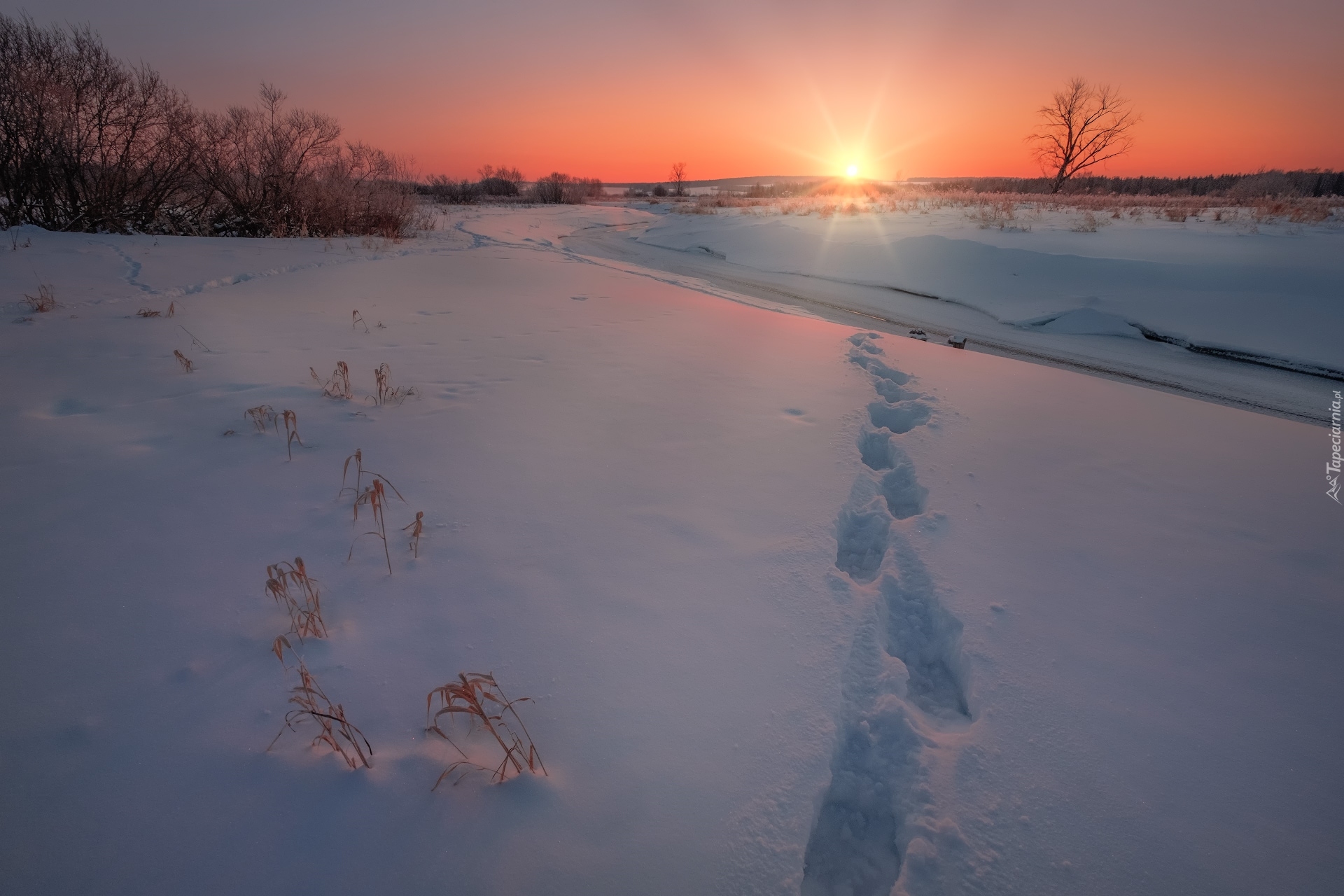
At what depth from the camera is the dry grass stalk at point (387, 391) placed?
300 centimetres

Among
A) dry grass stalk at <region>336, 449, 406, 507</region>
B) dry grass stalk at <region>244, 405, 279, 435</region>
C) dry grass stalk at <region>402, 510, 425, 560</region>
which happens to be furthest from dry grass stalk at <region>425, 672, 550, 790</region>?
dry grass stalk at <region>244, 405, 279, 435</region>

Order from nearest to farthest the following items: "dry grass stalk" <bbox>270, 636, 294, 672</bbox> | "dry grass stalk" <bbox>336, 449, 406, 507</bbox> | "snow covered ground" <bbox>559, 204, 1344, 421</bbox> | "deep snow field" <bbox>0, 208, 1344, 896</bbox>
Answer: "deep snow field" <bbox>0, 208, 1344, 896</bbox>
"dry grass stalk" <bbox>270, 636, 294, 672</bbox>
"dry grass stalk" <bbox>336, 449, 406, 507</bbox>
"snow covered ground" <bbox>559, 204, 1344, 421</bbox>

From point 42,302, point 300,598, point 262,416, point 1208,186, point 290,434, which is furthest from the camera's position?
point 1208,186

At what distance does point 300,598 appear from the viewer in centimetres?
166

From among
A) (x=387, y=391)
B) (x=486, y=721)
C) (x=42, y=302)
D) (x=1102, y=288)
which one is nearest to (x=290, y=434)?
(x=387, y=391)

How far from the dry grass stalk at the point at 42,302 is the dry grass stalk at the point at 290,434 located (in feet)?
11.6

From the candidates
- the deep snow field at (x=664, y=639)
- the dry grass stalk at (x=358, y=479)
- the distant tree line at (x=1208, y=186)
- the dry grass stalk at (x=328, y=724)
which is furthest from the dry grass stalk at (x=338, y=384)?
the distant tree line at (x=1208, y=186)

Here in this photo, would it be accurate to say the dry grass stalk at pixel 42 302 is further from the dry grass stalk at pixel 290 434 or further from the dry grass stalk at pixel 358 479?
the dry grass stalk at pixel 358 479

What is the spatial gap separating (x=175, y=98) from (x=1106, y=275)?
14828mm

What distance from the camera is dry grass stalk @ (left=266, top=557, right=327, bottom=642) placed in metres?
1.52

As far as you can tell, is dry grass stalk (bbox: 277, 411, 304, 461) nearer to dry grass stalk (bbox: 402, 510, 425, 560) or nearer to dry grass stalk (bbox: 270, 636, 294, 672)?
dry grass stalk (bbox: 402, 510, 425, 560)

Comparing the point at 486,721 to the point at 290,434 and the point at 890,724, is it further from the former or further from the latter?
the point at 290,434

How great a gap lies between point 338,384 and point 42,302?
3.23m

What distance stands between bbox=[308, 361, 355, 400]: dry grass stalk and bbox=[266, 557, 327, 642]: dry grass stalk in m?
1.56
